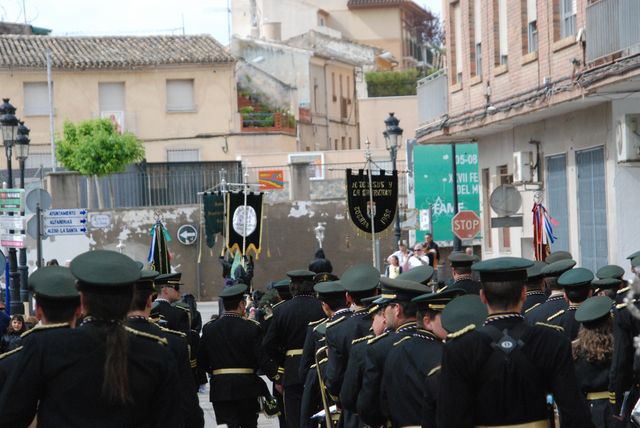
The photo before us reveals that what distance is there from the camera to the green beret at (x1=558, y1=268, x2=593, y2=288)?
10.3 meters

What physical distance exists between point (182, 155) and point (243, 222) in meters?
31.5

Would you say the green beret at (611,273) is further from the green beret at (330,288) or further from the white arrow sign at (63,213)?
the white arrow sign at (63,213)

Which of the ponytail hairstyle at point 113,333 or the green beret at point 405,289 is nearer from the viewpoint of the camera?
the ponytail hairstyle at point 113,333

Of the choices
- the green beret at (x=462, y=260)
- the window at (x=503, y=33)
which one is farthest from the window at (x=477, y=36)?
the green beret at (x=462, y=260)

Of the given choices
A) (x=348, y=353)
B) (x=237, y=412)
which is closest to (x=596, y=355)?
(x=348, y=353)

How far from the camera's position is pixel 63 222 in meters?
26.2

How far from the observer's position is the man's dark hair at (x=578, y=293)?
33.9 ft

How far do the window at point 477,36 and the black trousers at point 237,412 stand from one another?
1620 cm

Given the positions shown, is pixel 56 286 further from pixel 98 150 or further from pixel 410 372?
pixel 98 150

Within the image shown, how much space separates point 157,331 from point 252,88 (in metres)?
55.8

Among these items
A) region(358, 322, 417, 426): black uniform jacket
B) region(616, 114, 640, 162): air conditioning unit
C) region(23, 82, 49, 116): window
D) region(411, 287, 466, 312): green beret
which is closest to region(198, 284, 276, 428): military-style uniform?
region(358, 322, 417, 426): black uniform jacket

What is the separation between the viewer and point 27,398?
5496 mm

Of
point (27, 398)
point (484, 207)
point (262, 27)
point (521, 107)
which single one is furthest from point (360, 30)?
point (27, 398)

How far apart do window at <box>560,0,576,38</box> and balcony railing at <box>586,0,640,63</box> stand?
1821 millimetres
